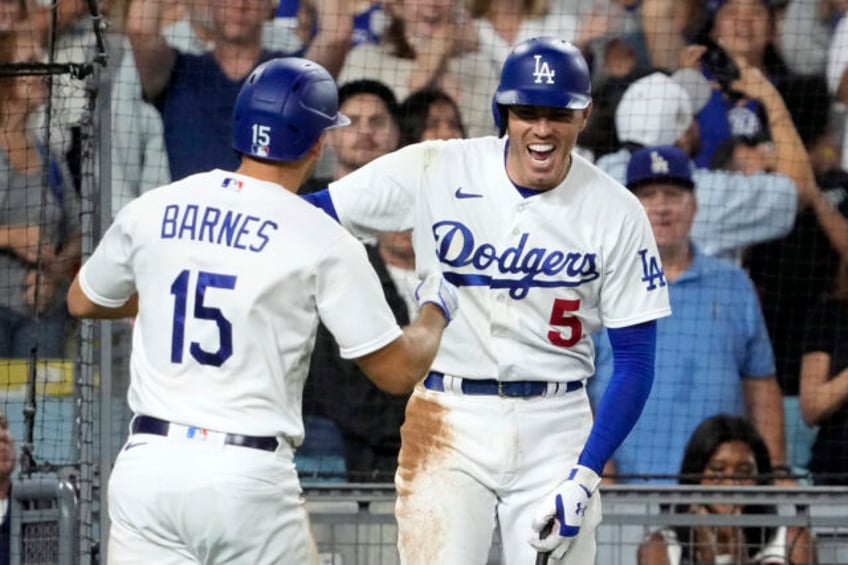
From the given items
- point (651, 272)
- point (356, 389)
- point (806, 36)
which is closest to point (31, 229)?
point (356, 389)

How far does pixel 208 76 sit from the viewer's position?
24.4 ft

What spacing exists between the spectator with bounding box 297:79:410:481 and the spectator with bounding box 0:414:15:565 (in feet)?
3.86

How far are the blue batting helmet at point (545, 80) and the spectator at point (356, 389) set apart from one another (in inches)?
96.6

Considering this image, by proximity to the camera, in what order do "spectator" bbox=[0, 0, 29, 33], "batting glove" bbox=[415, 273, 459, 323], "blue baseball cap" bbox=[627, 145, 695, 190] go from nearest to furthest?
1. "batting glove" bbox=[415, 273, 459, 323]
2. "blue baseball cap" bbox=[627, 145, 695, 190]
3. "spectator" bbox=[0, 0, 29, 33]

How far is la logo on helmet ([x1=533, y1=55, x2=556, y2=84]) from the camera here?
4613 mm

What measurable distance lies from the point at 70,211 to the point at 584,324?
9.86 feet

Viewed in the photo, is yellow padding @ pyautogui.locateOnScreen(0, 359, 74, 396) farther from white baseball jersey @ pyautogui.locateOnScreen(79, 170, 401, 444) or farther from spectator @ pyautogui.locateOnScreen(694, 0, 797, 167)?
white baseball jersey @ pyautogui.locateOnScreen(79, 170, 401, 444)

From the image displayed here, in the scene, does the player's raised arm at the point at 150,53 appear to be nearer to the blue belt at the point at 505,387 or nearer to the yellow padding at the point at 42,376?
the yellow padding at the point at 42,376

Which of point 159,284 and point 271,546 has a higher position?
point 159,284

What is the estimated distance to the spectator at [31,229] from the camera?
22.5ft

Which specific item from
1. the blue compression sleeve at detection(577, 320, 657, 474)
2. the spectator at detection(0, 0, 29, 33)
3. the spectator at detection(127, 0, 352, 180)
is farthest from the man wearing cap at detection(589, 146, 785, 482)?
the spectator at detection(0, 0, 29, 33)

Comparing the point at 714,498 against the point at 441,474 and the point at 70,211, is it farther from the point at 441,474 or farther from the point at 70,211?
the point at 70,211

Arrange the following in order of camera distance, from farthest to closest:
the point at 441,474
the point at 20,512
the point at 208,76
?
1. the point at 208,76
2. the point at 20,512
3. the point at 441,474

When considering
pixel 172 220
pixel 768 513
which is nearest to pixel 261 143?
pixel 172 220
